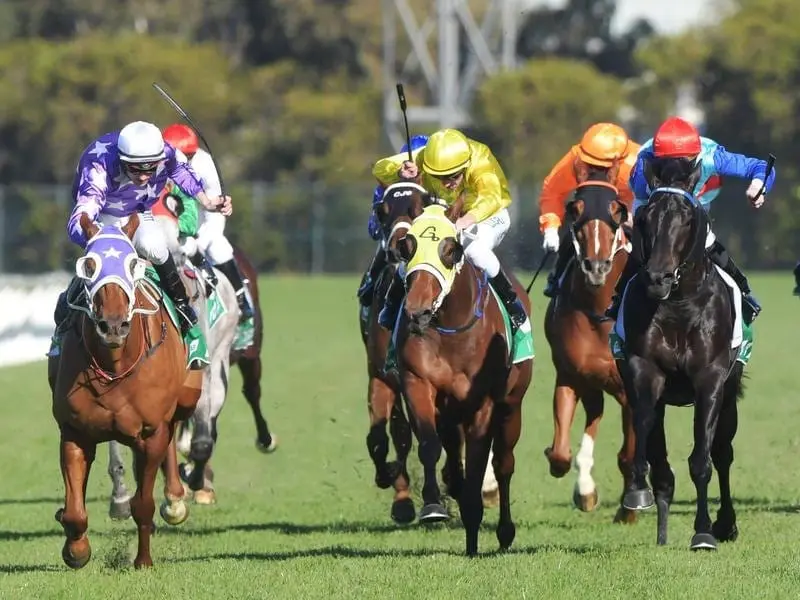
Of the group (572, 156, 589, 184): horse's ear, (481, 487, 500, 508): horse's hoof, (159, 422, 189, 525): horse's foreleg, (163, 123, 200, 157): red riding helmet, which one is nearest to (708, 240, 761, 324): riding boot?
(572, 156, 589, 184): horse's ear

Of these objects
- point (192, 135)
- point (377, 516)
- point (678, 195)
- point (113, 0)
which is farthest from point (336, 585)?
point (113, 0)

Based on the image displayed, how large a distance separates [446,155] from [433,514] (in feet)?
6.82

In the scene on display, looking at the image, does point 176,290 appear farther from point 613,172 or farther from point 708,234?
point 613,172

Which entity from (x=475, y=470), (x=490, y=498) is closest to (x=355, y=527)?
(x=490, y=498)

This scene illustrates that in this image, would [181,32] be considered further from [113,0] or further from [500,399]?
[500,399]

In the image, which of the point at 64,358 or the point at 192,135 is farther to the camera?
the point at 192,135

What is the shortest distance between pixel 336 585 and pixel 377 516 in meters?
3.25

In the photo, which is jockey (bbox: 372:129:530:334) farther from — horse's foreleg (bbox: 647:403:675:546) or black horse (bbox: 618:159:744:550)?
horse's foreleg (bbox: 647:403:675:546)

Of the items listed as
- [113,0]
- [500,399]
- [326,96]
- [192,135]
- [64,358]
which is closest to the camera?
[64,358]

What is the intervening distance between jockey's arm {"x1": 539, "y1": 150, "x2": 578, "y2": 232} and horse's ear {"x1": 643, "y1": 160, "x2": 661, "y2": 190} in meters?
1.92

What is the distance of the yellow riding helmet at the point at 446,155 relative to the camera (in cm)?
983

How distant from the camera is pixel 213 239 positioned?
1273 centimetres

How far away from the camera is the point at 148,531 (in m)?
9.08

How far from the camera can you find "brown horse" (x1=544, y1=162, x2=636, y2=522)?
1057 cm
